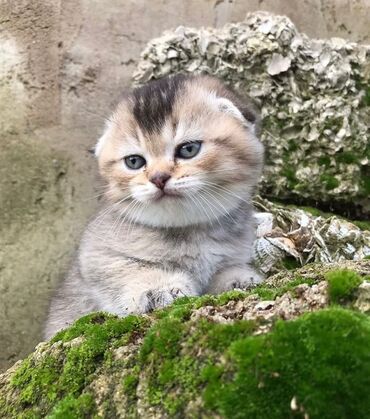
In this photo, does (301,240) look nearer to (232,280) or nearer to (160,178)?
(232,280)

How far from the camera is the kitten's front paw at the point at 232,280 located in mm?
2984

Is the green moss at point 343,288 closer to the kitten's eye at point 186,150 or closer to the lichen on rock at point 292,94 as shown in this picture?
the kitten's eye at point 186,150

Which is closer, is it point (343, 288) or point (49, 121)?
point (343, 288)

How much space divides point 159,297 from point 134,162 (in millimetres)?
649

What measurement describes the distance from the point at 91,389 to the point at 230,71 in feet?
9.55

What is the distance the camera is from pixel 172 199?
2.86 meters

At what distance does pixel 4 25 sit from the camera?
4523mm

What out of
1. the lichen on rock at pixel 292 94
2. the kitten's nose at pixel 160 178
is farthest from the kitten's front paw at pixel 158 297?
the lichen on rock at pixel 292 94

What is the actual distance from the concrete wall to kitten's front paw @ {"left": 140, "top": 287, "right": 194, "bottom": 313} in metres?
1.71

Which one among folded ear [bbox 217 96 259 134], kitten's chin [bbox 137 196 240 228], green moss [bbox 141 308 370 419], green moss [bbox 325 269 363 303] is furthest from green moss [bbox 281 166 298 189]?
green moss [bbox 141 308 370 419]

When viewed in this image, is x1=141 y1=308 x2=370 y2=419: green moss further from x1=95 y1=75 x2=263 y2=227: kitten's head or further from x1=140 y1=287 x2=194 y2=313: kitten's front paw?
x1=95 y1=75 x2=263 y2=227: kitten's head

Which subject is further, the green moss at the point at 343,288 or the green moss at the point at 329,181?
the green moss at the point at 329,181

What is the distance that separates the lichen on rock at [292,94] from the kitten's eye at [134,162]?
1567 millimetres

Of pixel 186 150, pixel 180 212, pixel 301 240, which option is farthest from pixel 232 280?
pixel 301 240
